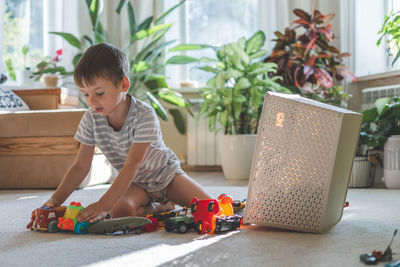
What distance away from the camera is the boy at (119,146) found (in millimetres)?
1343

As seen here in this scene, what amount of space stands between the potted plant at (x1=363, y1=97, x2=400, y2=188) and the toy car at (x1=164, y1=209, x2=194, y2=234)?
5.38ft

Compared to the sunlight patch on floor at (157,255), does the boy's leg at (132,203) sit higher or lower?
higher

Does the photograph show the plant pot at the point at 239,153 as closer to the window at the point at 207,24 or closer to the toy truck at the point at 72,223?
the window at the point at 207,24

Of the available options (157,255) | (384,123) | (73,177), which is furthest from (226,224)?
(384,123)

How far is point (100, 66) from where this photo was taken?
1349 millimetres

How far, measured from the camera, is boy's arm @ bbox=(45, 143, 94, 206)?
58.5 inches

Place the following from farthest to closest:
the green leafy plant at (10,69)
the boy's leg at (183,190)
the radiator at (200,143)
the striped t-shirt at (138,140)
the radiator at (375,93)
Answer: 1. the green leafy plant at (10,69)
2. the radiator at (200,143)
3. the radiator at (375,93)
4. the boy's leg at (183,190)
5. the striped t-shirt at (138,140)

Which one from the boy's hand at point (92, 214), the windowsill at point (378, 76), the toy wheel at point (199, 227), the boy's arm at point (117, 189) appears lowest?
the toy wheel at point (199, 227)

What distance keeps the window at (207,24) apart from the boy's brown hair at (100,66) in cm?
256

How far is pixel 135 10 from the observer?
12.9 ft

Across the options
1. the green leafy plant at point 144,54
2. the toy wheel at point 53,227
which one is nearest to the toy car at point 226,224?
the toy wheel at point 53,227

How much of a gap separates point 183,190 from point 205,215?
0.36 meters

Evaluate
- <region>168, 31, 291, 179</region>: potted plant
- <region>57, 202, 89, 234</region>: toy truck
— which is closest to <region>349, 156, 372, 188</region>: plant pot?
<region>168, 31, 291, 179</region>: potted plant

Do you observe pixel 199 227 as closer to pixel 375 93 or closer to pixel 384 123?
pixel 384 123
